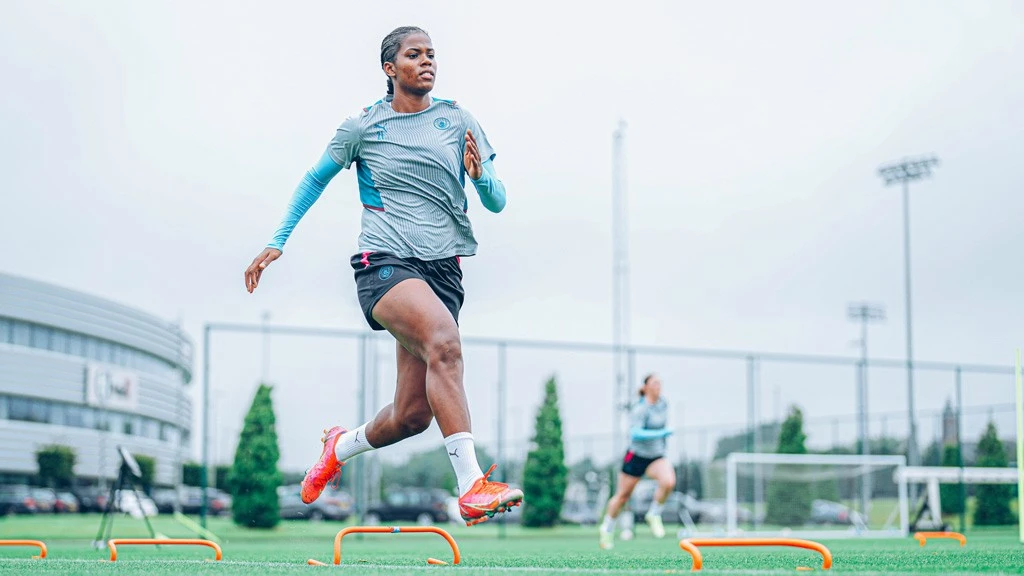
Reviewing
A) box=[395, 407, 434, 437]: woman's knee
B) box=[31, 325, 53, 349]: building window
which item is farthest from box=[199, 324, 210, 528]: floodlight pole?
box=[31, 325, 53, 349]: building window

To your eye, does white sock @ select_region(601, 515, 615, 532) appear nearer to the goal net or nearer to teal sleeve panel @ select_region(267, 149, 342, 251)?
teal sleeve panel @ select_region(267, 149, 342, 251)

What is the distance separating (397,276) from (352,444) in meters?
1.04

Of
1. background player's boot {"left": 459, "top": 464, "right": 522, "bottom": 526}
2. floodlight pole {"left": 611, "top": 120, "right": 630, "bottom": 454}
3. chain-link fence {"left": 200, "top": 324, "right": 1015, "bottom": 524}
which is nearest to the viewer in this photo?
background player's boot {"left": 459, "top": 464, "right": 522, "bottom": 526}

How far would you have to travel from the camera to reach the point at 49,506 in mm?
48031

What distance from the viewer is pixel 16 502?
45.3 m

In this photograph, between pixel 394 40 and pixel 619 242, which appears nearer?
pixel 394 40

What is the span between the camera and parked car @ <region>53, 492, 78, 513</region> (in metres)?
48.8

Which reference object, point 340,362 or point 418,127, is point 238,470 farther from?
point 418,127

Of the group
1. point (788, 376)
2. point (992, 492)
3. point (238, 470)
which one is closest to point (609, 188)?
point (788, 376)

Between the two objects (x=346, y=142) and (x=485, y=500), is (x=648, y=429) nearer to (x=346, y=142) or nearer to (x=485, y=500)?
(x=346, y=142)

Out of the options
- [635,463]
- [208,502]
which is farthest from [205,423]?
[208,502]

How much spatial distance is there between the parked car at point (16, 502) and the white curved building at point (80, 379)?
5157 mm

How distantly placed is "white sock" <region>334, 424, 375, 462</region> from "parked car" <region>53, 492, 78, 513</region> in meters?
47.2

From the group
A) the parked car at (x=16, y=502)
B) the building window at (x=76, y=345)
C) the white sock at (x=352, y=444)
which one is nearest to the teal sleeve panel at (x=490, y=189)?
the white sock at (x=352, y=444)
